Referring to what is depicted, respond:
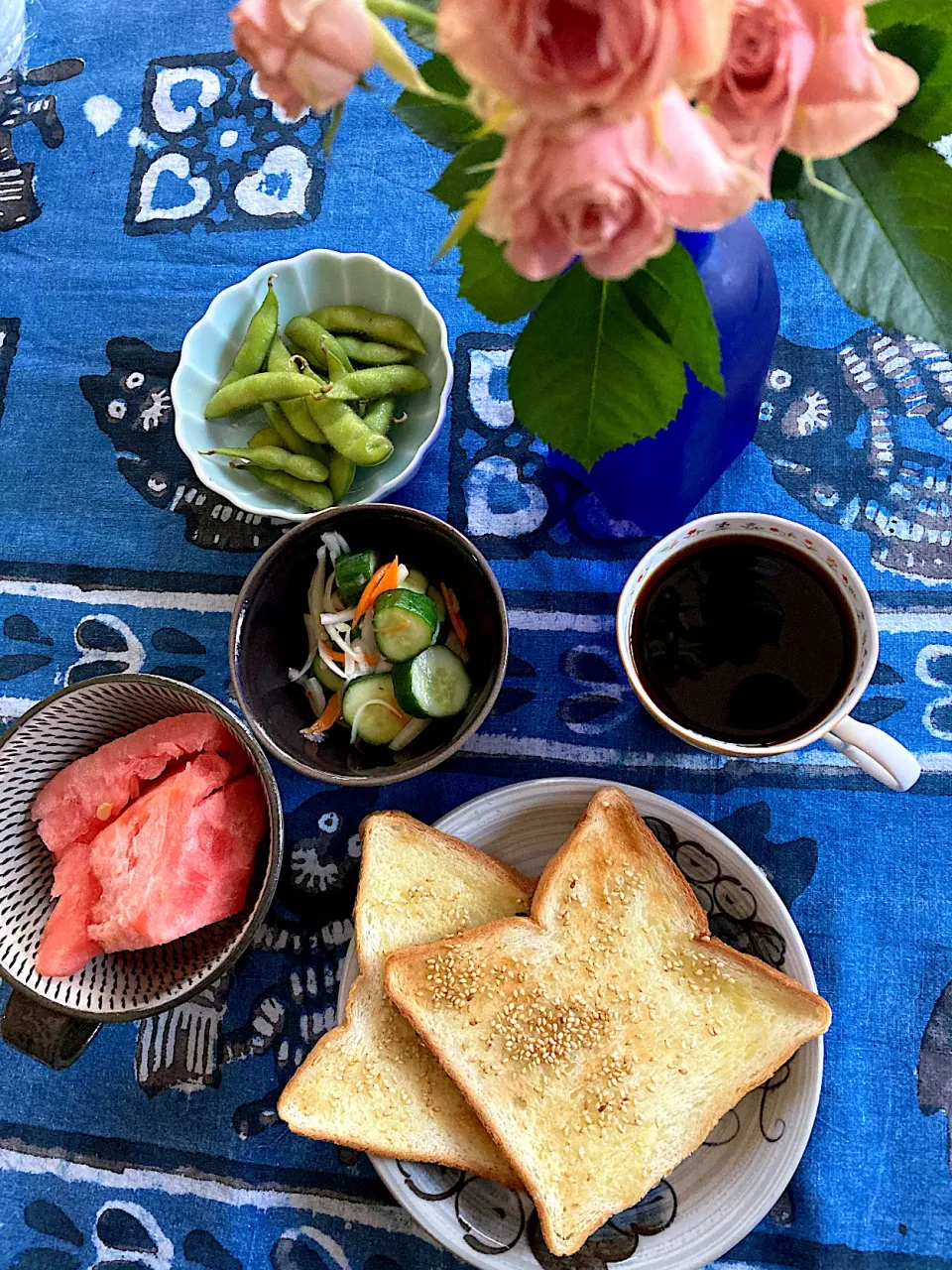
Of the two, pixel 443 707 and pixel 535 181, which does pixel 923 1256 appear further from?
pixel 535 181

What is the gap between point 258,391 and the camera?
47.9 inches

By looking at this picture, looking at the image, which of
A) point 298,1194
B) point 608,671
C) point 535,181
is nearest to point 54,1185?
point 298,1194

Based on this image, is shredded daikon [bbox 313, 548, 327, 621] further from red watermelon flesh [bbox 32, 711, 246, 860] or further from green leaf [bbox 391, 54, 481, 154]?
green leaf [bbox 391, 54, 481, 154]

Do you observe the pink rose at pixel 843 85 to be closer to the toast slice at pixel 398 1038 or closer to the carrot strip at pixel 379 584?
the carrot strip at pixel 379 584

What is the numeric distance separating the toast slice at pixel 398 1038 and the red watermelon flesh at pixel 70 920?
0.28 metres

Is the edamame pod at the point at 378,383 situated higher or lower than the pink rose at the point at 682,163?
lower

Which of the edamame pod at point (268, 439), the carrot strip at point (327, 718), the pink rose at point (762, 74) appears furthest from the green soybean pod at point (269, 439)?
the pink rose at point (762, 74)

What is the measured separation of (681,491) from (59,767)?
80cm

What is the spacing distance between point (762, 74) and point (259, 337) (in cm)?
90

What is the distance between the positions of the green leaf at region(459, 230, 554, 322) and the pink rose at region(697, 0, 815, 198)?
0.20 m

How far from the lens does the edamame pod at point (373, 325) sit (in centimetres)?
124

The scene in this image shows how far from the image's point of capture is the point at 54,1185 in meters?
1.22

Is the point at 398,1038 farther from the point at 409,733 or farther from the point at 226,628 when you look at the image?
the point at 226,628

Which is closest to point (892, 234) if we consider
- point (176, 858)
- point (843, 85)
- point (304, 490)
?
point (843, 85)
